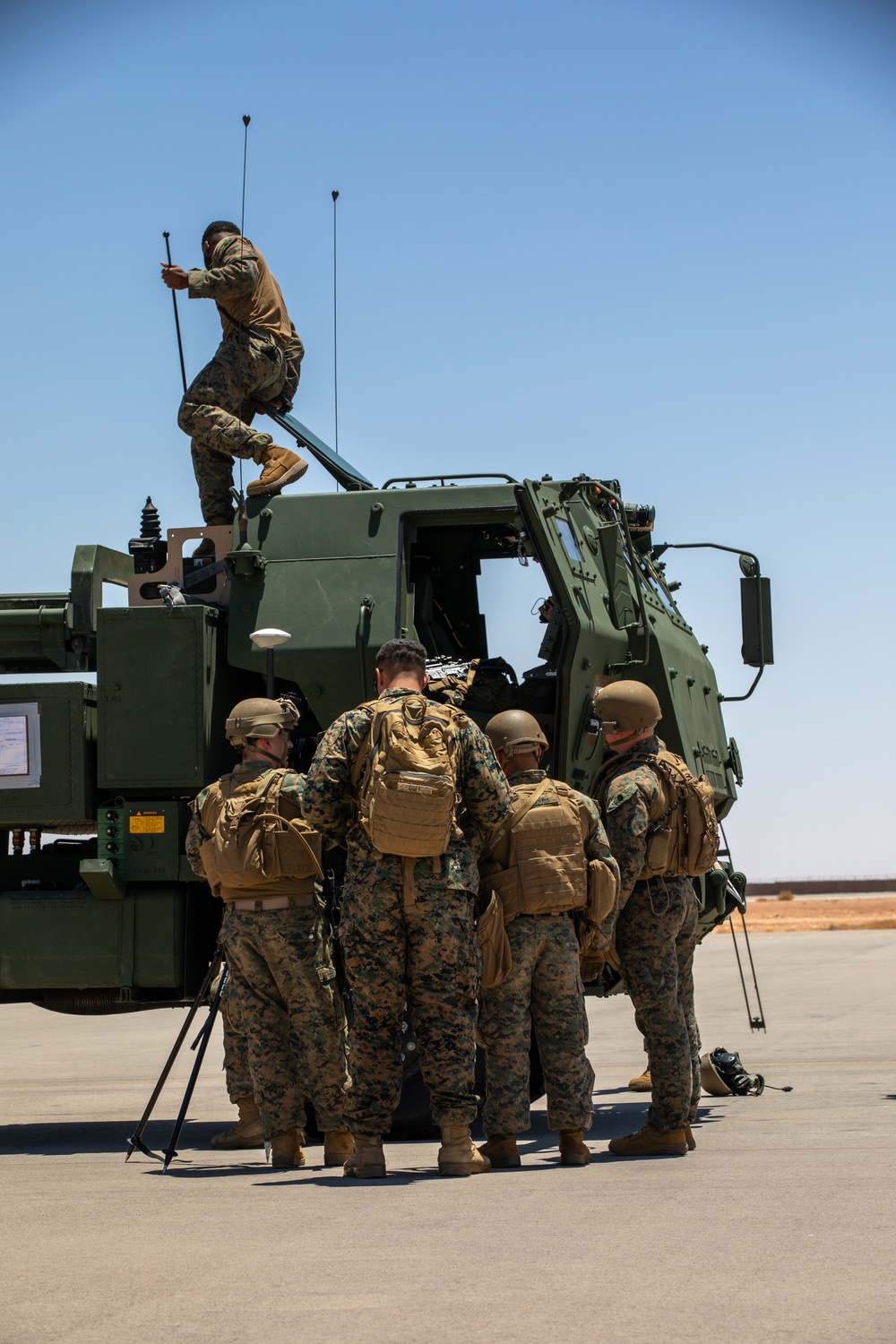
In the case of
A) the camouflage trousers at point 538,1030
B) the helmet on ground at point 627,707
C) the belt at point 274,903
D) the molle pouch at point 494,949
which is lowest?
the camouflage trousers at point 538,1030

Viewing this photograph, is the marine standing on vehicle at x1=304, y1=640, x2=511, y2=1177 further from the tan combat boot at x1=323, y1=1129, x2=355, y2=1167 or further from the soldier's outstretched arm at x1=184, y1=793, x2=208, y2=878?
the soldier's outstretched arm at x1=184, y1=793, x2=208, y2=878

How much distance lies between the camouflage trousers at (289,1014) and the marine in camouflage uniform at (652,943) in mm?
1248

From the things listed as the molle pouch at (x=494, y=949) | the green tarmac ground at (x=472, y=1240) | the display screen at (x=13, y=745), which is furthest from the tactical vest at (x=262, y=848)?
the display screen at (x=13, y=745)

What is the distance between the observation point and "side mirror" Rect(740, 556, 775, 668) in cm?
927

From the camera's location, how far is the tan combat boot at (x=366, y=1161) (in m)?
6.09

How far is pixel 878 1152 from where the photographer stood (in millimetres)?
6527

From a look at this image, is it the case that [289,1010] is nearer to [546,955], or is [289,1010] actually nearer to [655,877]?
[546,955]

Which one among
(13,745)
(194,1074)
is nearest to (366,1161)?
(194,1074)

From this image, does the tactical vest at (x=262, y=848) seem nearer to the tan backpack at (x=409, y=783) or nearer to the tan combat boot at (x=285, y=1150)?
the tan backpack at (x=409, y=783)

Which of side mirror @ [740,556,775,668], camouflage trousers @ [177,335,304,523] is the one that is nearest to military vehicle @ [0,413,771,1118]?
camouflage trousers @ [177,335,304,523]

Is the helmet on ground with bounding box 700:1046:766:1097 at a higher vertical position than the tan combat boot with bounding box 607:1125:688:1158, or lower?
lower

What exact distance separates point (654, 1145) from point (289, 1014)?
1568 millimetres

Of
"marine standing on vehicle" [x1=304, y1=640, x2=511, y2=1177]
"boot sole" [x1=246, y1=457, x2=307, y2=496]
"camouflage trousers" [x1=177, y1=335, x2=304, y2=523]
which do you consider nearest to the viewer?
"marine standing on vehicle" [x1=304, y1=640, x2=511, y2=1177]

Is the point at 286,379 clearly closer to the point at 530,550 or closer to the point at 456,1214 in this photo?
the point at 530,550
